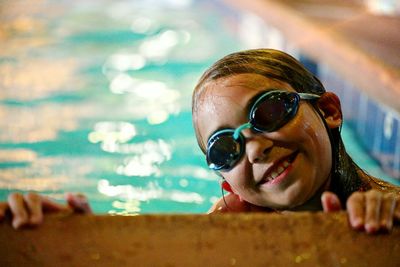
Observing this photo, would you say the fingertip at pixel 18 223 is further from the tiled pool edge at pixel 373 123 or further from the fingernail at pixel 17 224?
the tiled pool edge at pixel 373 123

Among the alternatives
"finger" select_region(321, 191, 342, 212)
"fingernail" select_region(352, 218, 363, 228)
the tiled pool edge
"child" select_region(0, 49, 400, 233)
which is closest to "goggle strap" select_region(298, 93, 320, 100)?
"child" select_region(0, 49, 400, 233)

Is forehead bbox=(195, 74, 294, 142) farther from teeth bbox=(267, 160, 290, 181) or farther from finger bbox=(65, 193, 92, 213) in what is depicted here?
finger bbox=(65, 193, 92, 213)

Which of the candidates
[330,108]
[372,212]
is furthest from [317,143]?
[372,212]

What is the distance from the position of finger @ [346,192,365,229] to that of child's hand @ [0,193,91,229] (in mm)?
Answer: 526

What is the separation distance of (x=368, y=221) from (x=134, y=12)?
29.7 ft

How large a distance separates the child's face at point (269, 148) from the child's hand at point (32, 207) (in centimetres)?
48

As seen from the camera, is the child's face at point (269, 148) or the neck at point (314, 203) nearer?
the child's face at point (269, 148)

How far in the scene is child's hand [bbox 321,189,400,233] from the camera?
1240mm

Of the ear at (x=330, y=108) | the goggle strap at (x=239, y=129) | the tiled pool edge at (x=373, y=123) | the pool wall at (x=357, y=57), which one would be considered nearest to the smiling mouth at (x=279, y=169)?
the goggle strap at (x=239, y=129)

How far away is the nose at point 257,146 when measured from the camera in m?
1.72

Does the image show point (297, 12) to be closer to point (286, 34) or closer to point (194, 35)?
point (286, 34)

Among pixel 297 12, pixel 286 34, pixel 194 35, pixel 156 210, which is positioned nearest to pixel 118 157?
pixel 156 210

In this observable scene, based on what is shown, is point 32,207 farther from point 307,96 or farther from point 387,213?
point 307,96

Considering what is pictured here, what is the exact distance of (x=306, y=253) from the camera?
1218 mm
